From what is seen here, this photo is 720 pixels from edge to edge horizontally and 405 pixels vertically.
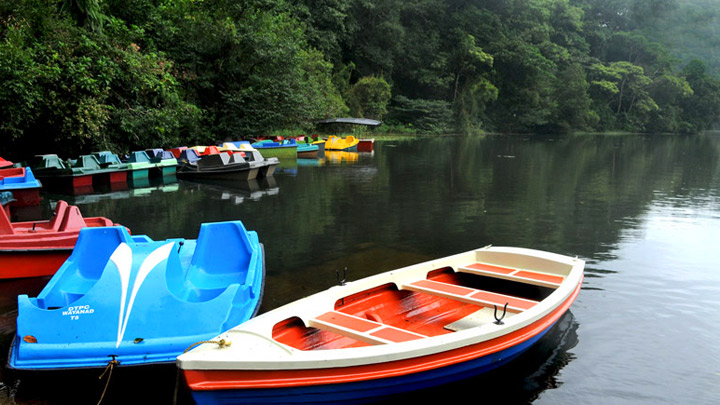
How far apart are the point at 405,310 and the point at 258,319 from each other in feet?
6.41

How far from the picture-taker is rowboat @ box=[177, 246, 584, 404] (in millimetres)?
3688

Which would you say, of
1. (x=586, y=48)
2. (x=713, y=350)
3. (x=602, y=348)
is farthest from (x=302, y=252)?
(x=586, y=48)

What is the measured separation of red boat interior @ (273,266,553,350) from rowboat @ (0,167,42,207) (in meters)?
11.1

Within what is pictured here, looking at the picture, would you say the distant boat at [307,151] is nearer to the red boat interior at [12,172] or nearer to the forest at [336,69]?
the forest at [336,69]

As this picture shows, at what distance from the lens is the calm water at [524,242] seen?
5121mm

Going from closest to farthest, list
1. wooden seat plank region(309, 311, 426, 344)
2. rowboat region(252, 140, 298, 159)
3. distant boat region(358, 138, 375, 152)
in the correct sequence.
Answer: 1. wooden seat plank region(309, 311, 426, 344)
2. rowboat region(252, 140, 298, 159)
3. distant boat region(358, 138, 375, 152)

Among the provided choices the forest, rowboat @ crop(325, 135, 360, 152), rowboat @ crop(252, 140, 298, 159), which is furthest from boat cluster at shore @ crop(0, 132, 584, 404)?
rowboat @ crop(325, 135, 360, 152)

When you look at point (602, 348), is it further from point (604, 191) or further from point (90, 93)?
point (90, 93)

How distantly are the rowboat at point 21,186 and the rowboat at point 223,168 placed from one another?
20.8 feet

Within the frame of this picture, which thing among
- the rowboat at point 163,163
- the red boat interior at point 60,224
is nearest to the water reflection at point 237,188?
the rowboat at point 163,163

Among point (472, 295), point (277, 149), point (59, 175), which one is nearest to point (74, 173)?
point (59, 175)

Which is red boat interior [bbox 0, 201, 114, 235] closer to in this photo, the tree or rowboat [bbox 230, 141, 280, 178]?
rowboat [bbox 230, 141, 280, 178]

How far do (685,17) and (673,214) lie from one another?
107 m

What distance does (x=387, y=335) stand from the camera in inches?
173
